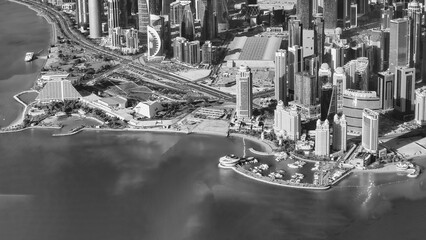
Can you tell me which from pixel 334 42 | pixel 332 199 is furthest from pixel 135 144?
pixel 334 42

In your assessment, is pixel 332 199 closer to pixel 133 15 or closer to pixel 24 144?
pixel 24 144

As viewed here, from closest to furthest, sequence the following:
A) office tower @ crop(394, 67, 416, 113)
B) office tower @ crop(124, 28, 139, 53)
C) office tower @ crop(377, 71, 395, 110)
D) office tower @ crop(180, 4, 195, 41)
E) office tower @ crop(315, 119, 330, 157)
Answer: office tower @ crop(315, 119, 330, 157) → office tower @ crop(394, 67, 416, 113) → office tower @ crop(377, 71, 395, 110) → office tower @ crop(180, 4, 195, 41) → office tower @ crop(124, 28, 139, 53)

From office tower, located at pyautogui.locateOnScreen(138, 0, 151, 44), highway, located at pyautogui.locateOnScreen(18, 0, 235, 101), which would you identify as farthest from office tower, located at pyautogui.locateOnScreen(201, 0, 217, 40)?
highway, located at pyautogui.locateOnScreen(18, 0, 235, 101)

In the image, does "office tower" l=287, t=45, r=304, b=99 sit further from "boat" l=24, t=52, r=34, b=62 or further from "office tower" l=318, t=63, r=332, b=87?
"boat" l=24, t=52, r=34, b=62

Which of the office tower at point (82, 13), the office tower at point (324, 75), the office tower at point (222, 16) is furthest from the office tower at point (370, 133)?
the office tower at point (82, 13)

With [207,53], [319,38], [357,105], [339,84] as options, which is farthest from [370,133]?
[207,53]

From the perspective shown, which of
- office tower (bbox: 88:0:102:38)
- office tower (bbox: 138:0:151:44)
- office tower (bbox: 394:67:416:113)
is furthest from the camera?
office tower (bbox: 88:0:102:38)

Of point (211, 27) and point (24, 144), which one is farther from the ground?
point (211, 27)

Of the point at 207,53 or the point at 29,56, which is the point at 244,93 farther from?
the point at 29,56
